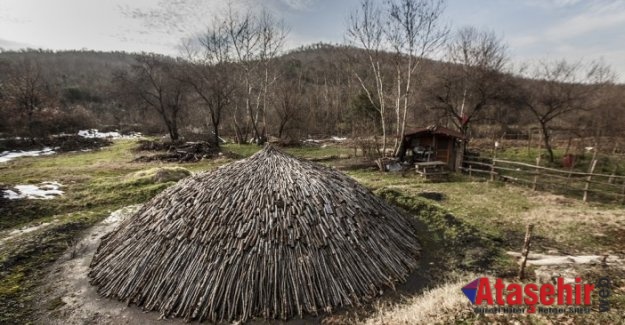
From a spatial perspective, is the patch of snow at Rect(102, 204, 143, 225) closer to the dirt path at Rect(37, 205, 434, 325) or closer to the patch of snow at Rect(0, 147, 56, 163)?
the dirt path at Rect(37, 205, 434, 325)

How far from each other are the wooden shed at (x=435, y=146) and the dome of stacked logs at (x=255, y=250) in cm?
1328

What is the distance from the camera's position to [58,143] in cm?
2928

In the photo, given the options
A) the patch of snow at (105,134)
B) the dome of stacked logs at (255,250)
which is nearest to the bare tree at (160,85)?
the patch of snow at (105,134)

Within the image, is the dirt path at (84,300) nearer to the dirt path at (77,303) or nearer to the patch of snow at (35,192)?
the dirt path at (77,303)

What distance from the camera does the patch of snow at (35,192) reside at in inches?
457

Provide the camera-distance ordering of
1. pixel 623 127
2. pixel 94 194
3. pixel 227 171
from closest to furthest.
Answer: pixel 227 171 → pixel 94 194 → pixel 623 127

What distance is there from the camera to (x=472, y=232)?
8.19 metres

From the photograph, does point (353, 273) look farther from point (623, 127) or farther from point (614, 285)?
point (623, 127)

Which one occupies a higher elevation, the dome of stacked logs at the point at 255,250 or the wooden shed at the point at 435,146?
the wooden shed at the point at 435,146

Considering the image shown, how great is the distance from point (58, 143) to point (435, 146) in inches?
1408

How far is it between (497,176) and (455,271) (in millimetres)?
12178

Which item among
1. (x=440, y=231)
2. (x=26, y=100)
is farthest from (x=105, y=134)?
(x=440, y=231)

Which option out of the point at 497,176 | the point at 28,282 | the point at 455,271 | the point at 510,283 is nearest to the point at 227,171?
the point at 28,282

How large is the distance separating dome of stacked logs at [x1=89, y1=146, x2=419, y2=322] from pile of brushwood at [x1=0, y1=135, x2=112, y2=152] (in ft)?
96.1
